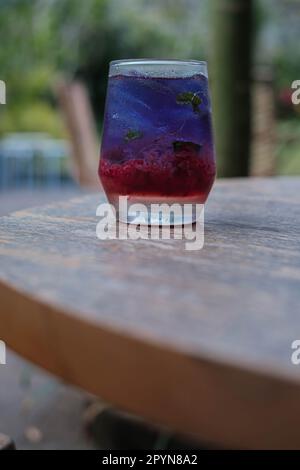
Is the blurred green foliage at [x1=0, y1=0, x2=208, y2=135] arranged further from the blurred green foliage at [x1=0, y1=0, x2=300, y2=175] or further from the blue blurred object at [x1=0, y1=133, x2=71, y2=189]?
the blue blurred object at [x1=0, y1=133, x2=71, y2=189]

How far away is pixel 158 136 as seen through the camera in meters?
0.65

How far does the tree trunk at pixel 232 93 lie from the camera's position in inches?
81.2

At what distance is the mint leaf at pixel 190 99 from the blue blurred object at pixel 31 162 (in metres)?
5.99

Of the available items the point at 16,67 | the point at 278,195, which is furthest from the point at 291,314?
the point at 16,67

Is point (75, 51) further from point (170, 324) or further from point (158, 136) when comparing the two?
point (170, 324)

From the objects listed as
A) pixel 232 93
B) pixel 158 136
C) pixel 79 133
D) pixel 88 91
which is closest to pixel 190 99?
pixel 158 136

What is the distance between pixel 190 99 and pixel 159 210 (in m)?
0.11

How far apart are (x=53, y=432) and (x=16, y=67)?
5.92 m

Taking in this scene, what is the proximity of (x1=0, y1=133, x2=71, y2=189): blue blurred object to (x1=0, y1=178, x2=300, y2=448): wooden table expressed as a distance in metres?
6.12

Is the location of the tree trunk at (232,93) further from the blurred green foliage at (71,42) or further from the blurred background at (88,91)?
the blurred green foliage at (71,42)

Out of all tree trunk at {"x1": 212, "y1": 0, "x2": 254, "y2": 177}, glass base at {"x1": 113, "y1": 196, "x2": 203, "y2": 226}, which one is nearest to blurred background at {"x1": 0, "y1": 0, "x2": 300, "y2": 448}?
tree trunk at {"x1": 212, "y1": 0, "x2": 254, "y2": 177}

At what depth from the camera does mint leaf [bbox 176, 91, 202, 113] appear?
25.7 inches

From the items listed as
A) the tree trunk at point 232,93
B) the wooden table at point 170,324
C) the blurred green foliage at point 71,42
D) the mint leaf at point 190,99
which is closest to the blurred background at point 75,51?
the blurred green foliage at point 71,42

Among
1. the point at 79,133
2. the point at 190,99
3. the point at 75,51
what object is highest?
the point at 75,51
